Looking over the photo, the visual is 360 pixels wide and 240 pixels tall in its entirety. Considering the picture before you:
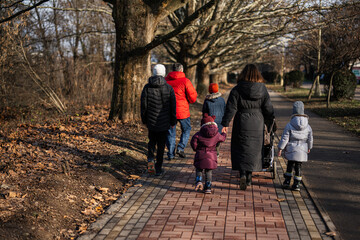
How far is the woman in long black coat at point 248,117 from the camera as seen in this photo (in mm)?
5562

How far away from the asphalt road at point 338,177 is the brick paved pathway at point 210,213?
0.81ft

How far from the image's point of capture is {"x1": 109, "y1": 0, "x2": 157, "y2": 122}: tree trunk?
984 cm

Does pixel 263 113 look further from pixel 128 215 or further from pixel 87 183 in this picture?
pixel 87 183

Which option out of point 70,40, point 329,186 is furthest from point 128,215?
point 70,40

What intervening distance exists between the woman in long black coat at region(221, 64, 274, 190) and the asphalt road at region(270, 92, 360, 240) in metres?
1.06

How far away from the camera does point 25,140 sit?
26.9 ft

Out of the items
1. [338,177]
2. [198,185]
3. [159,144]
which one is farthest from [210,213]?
[338,177]

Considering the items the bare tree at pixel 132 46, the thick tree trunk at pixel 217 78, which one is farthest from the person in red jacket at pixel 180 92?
the thick tree trunk at pixel 217 78

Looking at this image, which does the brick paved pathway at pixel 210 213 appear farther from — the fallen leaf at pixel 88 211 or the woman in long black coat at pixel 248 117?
the woman in long black coat at pixel 248 117

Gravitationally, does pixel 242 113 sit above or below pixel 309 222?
above

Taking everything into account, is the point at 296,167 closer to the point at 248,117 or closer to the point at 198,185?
the point at 248,117

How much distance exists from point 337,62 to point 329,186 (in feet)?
47.6

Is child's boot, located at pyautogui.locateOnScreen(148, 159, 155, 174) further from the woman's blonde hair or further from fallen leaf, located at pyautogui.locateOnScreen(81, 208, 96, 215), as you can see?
the woman's blonde hair

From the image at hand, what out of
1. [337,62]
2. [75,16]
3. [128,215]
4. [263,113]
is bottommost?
[128,215]
